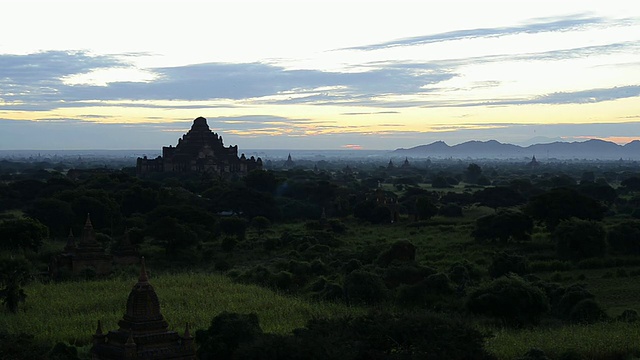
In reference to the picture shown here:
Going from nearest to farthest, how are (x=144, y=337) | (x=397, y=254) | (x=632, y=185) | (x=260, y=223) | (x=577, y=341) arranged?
(x=144, y=337), (x=577, y=341), (x=397, y=254), (x=260, y=223), (x=632, y=185)

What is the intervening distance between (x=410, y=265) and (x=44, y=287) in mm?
18351

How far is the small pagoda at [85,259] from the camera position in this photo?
4006 centimetres

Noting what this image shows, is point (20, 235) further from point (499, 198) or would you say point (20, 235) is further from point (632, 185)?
point (632, 185)

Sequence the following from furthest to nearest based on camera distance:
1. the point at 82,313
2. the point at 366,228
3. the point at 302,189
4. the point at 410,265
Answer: the point at 302,189 → the point at 366,228 → the point at 410,265 → the point at 82,313

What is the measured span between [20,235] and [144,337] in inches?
1222

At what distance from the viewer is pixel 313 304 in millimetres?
34188

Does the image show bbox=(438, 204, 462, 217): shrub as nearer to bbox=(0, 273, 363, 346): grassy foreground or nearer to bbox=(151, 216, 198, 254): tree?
bbox=(151, 216, 198, 254): tree

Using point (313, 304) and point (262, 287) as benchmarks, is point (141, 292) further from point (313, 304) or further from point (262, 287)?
point (262, 287)

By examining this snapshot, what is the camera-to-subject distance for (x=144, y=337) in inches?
741

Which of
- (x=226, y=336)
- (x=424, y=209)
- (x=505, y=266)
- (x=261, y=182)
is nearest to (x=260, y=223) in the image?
(x=424, y=209)

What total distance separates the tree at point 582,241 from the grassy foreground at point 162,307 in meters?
18.2

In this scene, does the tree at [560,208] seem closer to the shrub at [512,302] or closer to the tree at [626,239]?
the tree at [626,239]

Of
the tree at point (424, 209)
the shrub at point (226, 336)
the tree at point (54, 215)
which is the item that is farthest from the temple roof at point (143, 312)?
the tree at point (424, 209)

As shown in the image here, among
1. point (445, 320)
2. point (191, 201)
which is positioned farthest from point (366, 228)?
point (445, 320)
